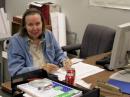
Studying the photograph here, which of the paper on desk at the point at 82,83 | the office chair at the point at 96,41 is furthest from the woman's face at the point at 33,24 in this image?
the office chair at the point at 96,41

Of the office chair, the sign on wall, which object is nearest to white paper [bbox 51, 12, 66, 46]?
the sign on wall

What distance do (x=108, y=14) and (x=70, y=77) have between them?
1.79 meters

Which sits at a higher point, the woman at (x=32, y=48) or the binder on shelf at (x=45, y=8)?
the binder on shelf at (x=45, y=8)

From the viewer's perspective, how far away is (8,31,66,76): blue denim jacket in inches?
79.1

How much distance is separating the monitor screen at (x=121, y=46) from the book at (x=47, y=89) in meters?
0.48

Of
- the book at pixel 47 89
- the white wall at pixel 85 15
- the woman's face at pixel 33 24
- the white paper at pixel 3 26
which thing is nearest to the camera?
the book at pixel 47 89

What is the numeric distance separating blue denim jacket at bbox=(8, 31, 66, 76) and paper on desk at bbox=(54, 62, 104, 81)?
180 millimetres

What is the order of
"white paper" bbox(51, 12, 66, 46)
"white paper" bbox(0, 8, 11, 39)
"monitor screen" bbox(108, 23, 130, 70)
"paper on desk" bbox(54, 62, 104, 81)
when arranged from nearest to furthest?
"monitor screen" bbox(108, 23, 130, 70) < "paper on desk" bbox(54, 62, 104, 81) < "white paper" bbox(0, 8, 11, 39) < "white paper" bbox(51, 12, 66, 46)

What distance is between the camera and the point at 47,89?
1.48 m

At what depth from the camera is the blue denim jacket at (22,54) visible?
6.59 feet

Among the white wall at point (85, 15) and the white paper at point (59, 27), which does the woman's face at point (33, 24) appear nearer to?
the white wall at point (85, 15)

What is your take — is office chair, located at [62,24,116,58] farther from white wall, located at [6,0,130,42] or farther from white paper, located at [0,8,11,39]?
white paper, located at [0,8,11,39]

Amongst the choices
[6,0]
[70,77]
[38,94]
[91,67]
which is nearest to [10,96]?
[38,94]

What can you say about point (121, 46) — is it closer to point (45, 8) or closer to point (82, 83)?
point (82, 83)
